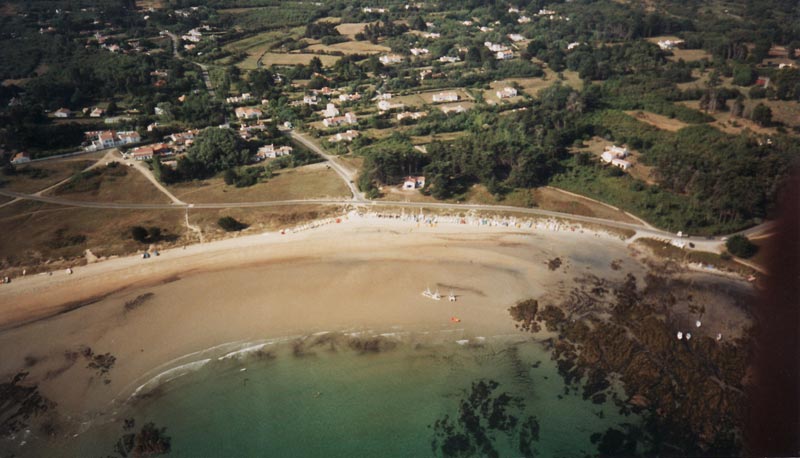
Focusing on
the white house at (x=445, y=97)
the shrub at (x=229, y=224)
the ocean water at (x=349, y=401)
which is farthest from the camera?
the white house at (x=445, y=97)

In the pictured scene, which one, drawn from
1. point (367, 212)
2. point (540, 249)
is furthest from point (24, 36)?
point (540, 249)

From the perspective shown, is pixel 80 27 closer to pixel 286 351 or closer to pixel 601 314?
pixel 286 351

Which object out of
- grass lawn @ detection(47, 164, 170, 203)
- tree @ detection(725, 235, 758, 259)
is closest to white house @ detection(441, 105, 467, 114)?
grass lawn @ detection(47, 164, 170, 203)

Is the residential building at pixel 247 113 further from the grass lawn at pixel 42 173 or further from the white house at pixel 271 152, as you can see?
the grass lawn at pixel 42 173

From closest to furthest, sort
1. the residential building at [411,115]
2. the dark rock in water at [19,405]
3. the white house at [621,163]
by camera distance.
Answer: the dark rock in water at [19,405] → the white house at [621,163] → the residential building at [411,115]

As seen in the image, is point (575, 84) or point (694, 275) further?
point (575, 84)

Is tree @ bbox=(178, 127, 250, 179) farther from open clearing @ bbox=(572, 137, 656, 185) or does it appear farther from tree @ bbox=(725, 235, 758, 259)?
tree @ bbox=(725, 235, 758, 259)

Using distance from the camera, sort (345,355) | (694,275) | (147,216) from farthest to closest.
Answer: (147,216) → (694,275) → (345,355)

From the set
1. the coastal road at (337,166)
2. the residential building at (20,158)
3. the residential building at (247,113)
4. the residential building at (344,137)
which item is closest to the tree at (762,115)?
the coastal road at (337,166)
